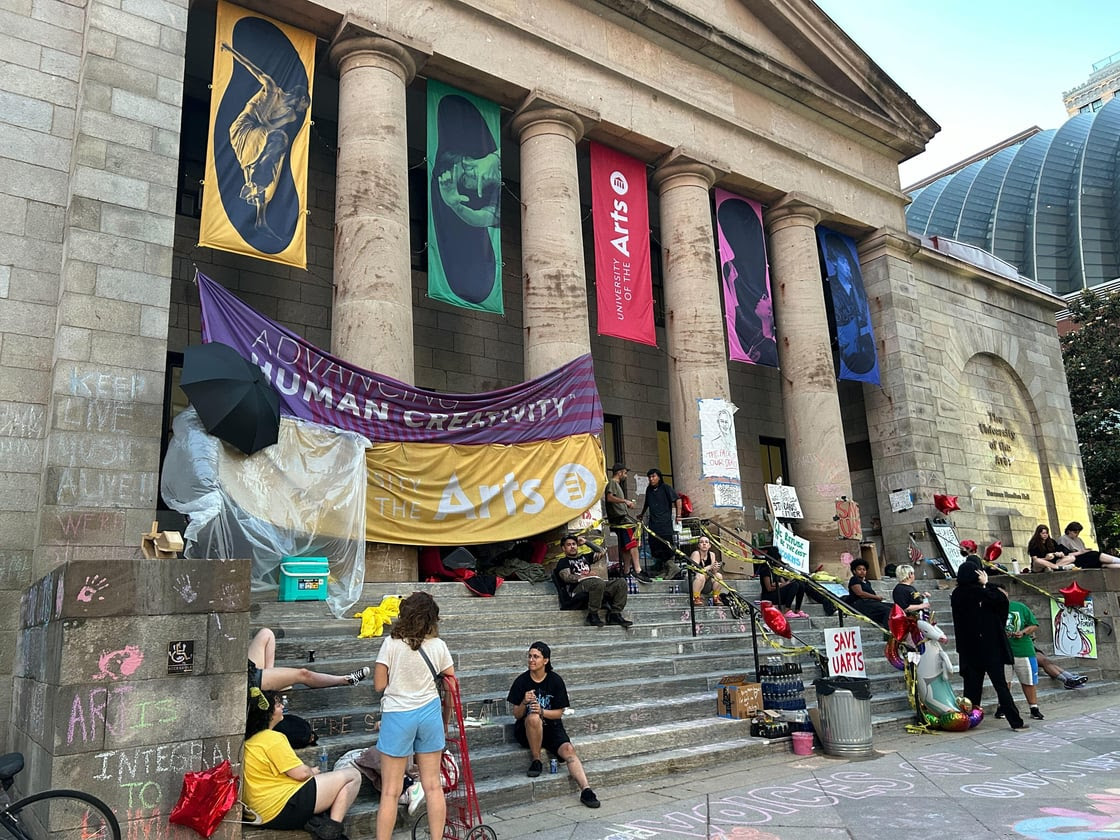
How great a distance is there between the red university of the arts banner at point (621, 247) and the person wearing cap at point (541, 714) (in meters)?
8.77

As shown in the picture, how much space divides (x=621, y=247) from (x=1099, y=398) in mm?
26860

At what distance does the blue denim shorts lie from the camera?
220 inches

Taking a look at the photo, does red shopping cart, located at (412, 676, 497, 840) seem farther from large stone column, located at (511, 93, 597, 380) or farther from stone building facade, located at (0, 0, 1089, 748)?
large stone column, located at (511, 93, 597, 380)

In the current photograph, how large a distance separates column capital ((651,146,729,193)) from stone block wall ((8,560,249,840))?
14211mm

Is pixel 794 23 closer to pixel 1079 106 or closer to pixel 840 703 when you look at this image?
pixel 840 703

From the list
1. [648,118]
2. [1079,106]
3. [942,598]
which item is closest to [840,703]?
[942,598]

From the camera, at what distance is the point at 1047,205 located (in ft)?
206

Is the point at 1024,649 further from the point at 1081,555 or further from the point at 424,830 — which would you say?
the point at 424,830

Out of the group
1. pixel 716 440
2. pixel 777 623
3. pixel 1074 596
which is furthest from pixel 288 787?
pixel 1074 596

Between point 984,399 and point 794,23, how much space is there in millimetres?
11846

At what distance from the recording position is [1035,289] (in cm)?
2617

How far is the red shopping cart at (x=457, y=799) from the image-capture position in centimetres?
571

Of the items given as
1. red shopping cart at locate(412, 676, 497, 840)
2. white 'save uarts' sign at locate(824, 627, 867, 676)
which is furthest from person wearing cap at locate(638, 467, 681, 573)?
red shopping cart at locate(412, 676, 497, 840)

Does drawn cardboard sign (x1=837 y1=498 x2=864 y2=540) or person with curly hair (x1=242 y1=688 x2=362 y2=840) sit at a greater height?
drawn cardboard sign (x1=837 y1=498 x2=864 y2=540)
